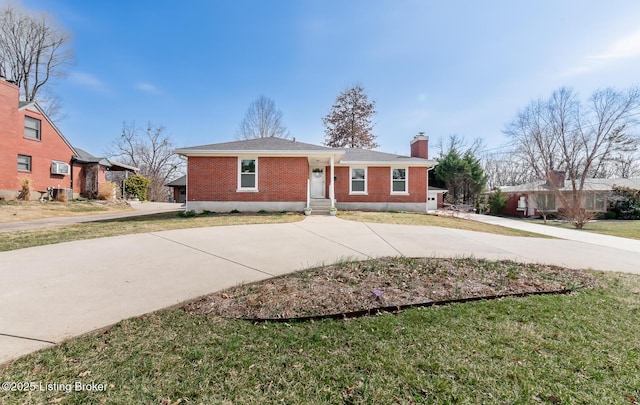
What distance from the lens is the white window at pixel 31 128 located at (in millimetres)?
17281

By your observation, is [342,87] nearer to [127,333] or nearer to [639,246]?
[639,246]

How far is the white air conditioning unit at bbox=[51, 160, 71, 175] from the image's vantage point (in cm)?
1831

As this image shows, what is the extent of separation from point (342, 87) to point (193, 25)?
2120 centimetres

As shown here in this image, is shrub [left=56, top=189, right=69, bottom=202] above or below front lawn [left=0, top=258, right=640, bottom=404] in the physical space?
above

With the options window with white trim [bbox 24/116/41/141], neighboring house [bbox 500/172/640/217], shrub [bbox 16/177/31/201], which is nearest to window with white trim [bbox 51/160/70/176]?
window with white trim [bbox 24/116/41/141]

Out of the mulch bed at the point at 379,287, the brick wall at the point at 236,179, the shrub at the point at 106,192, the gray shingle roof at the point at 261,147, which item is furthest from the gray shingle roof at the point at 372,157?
the shrub at the point at 106,192

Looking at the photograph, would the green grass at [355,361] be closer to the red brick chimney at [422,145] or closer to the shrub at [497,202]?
the red brick chimney at [422,145]

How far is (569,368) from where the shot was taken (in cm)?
225

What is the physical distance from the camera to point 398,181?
16266 mm

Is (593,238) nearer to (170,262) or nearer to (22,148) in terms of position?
(170,262)

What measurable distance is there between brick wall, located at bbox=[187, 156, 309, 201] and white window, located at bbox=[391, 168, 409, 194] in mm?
5890

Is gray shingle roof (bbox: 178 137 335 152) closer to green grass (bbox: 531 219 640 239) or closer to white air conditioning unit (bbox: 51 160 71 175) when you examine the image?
white air conditioning unit (bbox: 51 160 71 175)

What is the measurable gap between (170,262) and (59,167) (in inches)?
817

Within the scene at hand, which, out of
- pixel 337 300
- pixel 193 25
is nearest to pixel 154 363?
pixel 337 300
